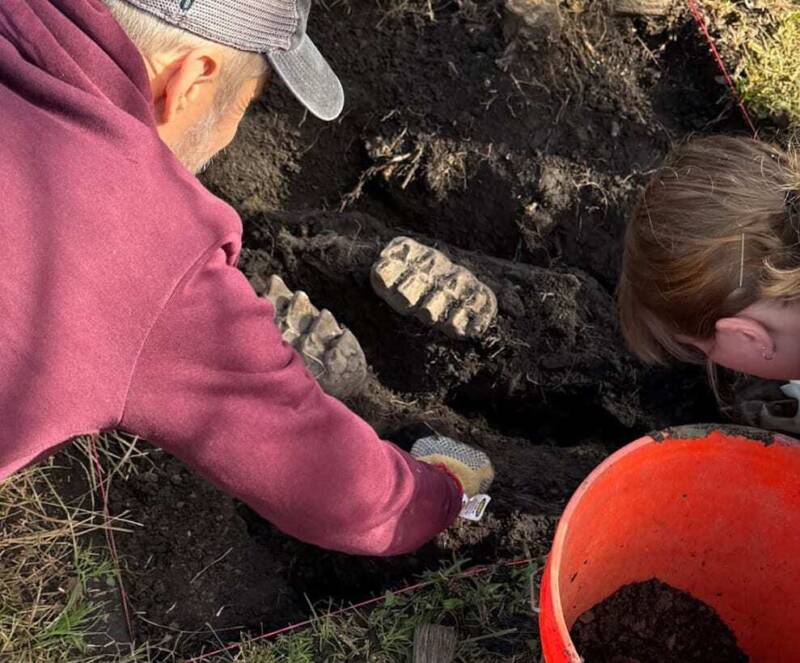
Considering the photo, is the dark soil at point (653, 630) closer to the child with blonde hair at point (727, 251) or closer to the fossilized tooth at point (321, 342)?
the child with blonde hair at point (727, 251)

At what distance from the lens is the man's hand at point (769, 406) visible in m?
2.23

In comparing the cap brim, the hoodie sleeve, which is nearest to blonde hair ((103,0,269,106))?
the cap brim

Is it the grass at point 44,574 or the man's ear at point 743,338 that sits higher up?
the man's ear at point 743,338

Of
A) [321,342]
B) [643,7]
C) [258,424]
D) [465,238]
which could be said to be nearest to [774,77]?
[643,7]

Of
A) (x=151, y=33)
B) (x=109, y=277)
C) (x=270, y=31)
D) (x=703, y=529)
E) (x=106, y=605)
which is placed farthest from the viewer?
(x=106, y=605)

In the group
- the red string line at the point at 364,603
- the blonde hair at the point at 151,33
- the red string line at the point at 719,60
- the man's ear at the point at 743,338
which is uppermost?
the blonde hair at the point at 151,33

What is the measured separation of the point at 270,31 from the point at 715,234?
929mm

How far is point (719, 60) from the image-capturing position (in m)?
2.74

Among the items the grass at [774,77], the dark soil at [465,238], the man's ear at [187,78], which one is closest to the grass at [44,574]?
the dark soil at [465,238]

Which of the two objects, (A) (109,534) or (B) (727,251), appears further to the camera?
(A) (109,534)

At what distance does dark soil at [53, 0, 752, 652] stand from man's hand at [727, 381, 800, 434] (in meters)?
0.12

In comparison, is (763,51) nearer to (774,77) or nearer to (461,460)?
(774,77)

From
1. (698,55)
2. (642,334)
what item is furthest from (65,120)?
(698,55)

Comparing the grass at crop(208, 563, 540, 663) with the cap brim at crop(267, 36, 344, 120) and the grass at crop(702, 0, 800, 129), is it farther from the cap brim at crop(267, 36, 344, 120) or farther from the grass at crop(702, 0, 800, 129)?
the grass at crop(702, 0, 800, 129)
